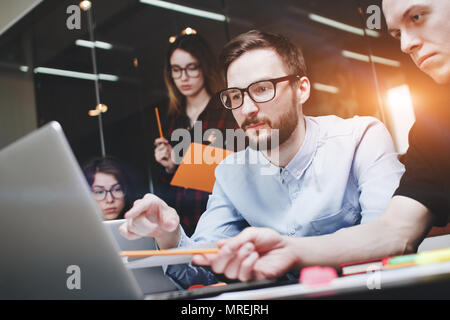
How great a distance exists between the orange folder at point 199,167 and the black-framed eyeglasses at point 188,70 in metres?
0.40

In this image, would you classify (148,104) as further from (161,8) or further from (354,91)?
(354,91)

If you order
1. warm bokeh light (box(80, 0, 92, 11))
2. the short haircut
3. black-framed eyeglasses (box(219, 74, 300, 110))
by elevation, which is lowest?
black-framed eyeglasses (box(219, 74, 300, 110))

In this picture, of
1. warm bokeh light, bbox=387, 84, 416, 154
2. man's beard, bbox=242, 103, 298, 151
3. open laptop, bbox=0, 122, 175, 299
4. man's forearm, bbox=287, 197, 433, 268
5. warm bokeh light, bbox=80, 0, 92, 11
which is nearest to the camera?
open laptop, bbox=0, 122, 175, 299

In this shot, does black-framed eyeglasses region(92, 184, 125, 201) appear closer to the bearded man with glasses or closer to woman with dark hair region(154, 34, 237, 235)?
woman with dark hair region(154, 34, 237, 235)

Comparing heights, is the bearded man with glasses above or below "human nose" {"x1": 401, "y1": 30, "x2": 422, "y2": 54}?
below

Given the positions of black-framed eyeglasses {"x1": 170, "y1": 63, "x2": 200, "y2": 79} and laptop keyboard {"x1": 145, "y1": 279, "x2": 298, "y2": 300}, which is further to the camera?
black-framed eyeglasses {"x1": 170, "y1": 63, "x2": 200, "y2": 79}

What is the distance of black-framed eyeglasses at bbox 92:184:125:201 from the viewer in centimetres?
245

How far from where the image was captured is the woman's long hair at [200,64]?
2172mm

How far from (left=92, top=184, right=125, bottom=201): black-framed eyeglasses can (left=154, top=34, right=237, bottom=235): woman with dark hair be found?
0.25 m

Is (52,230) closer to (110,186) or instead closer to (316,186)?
(316,186)

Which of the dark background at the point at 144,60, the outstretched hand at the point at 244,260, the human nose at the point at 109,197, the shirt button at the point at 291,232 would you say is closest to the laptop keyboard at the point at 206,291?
the outstretched hand at the point at 244,260

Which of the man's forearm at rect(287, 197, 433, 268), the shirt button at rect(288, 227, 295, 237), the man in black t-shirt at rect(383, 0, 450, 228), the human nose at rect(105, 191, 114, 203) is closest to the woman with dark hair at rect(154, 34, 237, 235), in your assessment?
the human nose at rect(105, 191, 114, 203)

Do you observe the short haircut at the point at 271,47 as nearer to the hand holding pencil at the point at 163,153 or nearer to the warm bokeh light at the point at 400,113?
the warm bokeh light at the point at 400,113

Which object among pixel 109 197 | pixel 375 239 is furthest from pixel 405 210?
pixel 109 197
